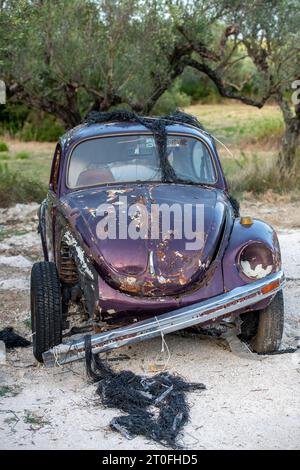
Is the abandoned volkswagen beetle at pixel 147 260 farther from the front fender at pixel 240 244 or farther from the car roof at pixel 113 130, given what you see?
the car roof at pixel 113 130

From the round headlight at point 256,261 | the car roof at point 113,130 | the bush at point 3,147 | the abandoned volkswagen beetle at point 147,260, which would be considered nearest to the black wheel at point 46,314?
the abandoned volkswagen beetle at point 147,260

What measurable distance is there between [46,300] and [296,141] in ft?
31.0

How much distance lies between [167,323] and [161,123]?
7.71ft

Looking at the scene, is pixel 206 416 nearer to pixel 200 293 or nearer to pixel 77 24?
pixel 200 293

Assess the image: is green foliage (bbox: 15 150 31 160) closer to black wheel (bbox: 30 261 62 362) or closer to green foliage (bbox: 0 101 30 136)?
green foliage (bbox: 0 101 30 136)

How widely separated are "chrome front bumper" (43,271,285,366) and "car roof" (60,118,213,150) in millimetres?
2009

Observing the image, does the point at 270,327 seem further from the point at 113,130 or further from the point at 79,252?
the point at 113,130

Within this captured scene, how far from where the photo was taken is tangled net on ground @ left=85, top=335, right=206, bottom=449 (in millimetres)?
4426

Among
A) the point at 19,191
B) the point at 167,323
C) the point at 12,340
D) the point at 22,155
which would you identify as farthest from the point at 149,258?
the point at 22,155

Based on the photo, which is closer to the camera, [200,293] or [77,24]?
[200,293]

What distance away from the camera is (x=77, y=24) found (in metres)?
12.3

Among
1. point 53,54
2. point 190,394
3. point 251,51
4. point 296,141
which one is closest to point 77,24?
point 53,54

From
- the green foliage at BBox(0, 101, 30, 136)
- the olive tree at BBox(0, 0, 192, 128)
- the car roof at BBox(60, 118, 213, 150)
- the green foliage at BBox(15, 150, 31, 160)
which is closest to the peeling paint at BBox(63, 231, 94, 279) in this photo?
the car roof at BBox(60, 118, 213, 150)

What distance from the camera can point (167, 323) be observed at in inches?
201
